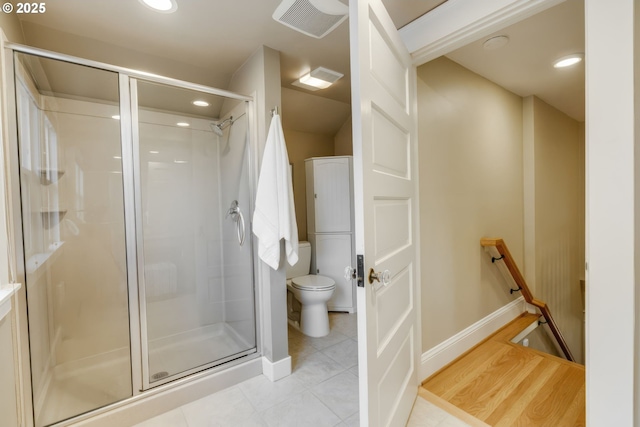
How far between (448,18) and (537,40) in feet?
2.77

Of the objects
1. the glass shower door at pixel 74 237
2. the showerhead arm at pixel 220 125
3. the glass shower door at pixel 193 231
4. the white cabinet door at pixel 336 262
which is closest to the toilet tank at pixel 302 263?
the white cabinet door at pixel 336 262

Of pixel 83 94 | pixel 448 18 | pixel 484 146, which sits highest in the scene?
pixel 448 18

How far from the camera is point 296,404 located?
67.0 inches

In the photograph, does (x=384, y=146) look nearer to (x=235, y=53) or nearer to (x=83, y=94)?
(x=235, y=53)

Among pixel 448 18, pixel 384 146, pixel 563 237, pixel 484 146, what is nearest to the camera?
pixel 384 146

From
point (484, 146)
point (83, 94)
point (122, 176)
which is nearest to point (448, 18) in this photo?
point (484, 146)

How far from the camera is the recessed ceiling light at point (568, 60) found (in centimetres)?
207

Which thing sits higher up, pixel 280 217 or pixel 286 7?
pixel 286 7

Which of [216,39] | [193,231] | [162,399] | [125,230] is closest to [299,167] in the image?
[193,231]

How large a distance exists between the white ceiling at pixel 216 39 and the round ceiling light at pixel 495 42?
4 cm

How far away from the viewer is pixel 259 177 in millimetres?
2010

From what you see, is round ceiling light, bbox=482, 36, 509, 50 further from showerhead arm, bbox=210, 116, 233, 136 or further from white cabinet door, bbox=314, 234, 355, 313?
white cabinet door, bbox=314, 234, 355, 313

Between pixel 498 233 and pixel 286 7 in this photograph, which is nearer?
pixel 286 7

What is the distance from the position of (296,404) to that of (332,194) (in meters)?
2.11
